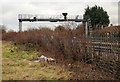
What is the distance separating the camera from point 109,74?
25.2ft

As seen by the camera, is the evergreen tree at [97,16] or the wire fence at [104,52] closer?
the wire fence at [104,52]

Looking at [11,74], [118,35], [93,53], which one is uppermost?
[118,35]

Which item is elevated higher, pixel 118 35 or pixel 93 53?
pixel 118 35

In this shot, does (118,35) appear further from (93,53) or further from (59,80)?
(59,80)

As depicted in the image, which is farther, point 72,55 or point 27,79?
point 72,55

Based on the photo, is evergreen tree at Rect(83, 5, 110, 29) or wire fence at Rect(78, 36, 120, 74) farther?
evergreen tree at Rect(83, 5, 110, 29)

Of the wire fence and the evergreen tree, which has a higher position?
the evergreen tree

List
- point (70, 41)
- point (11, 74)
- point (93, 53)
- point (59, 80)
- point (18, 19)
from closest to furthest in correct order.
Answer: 1. point (59, 80)
2. point (11, 74)
3. point (93, 53)
4. point (70, 41)
5. point (18, 19)

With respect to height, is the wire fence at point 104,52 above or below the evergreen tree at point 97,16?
below

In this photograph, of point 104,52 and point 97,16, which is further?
point 97,16

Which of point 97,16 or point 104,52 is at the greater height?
point 97,16

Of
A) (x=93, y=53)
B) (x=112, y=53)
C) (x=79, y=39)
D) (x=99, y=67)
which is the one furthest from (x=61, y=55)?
(x=112, y=53)

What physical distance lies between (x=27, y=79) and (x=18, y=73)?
1.17 metres

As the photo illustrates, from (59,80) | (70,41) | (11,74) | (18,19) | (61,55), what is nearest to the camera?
(59,80)
